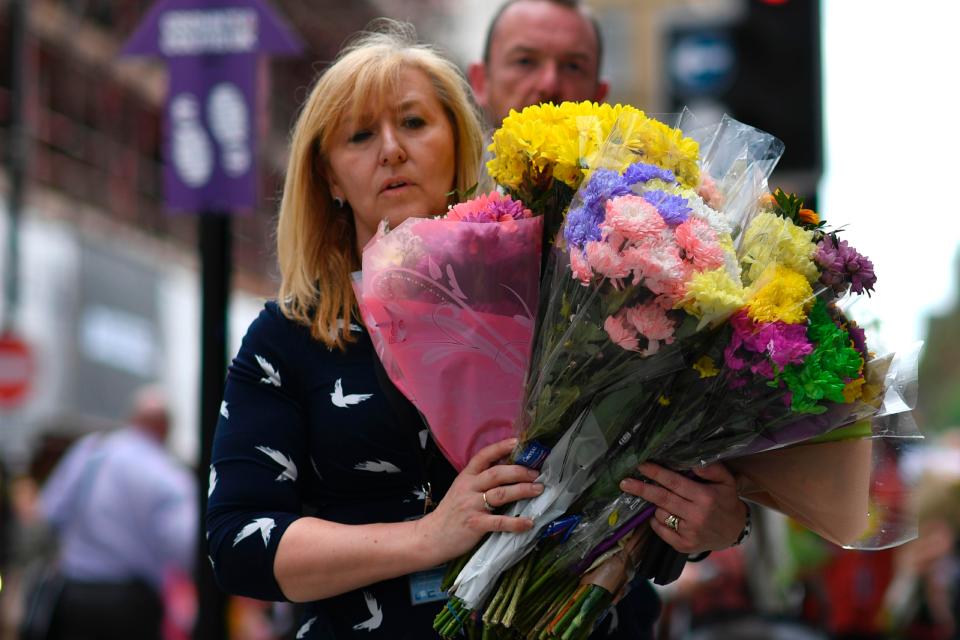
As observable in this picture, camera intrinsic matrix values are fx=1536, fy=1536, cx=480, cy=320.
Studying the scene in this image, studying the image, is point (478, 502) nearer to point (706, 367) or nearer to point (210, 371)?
point (706, 367)

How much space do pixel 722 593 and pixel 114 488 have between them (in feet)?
11.4

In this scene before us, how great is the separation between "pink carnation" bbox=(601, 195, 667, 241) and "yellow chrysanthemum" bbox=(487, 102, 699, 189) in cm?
11

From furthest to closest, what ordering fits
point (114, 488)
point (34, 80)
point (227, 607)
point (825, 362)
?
point (34, 80) < point (114, 488) < point (227, 607) < point (825, 362)

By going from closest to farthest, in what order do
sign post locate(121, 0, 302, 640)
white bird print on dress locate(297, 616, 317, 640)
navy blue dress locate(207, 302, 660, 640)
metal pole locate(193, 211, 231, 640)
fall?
navy blue dress locate(207, 302, 660, 640) → white bird print on dress locate(297, 616, 317, 640) → metal pole locate(193, 211, 231, 640) → sign post locate(121, 0, 302, 640)

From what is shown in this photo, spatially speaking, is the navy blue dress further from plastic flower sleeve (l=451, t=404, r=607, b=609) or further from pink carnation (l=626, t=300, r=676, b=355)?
pink carnation (l=626, t=300, r=676, b=355)

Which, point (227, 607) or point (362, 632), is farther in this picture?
point (227, 607)

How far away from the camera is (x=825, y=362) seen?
258cm

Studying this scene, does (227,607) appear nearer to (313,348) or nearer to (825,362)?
(313,348)

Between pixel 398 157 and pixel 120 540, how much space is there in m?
6.10

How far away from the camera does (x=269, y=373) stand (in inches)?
115

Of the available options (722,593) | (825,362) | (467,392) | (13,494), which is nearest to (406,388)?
(467,392)

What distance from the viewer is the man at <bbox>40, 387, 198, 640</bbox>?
8430 millimetres

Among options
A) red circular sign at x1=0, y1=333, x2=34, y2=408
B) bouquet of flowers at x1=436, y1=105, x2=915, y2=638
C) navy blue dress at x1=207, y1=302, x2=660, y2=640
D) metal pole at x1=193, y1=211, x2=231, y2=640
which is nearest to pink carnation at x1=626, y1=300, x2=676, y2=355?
bouquet of flowers at x1=436, y1=105, x2=915, y2=638

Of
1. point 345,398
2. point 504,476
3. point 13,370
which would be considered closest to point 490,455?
point 504,476
